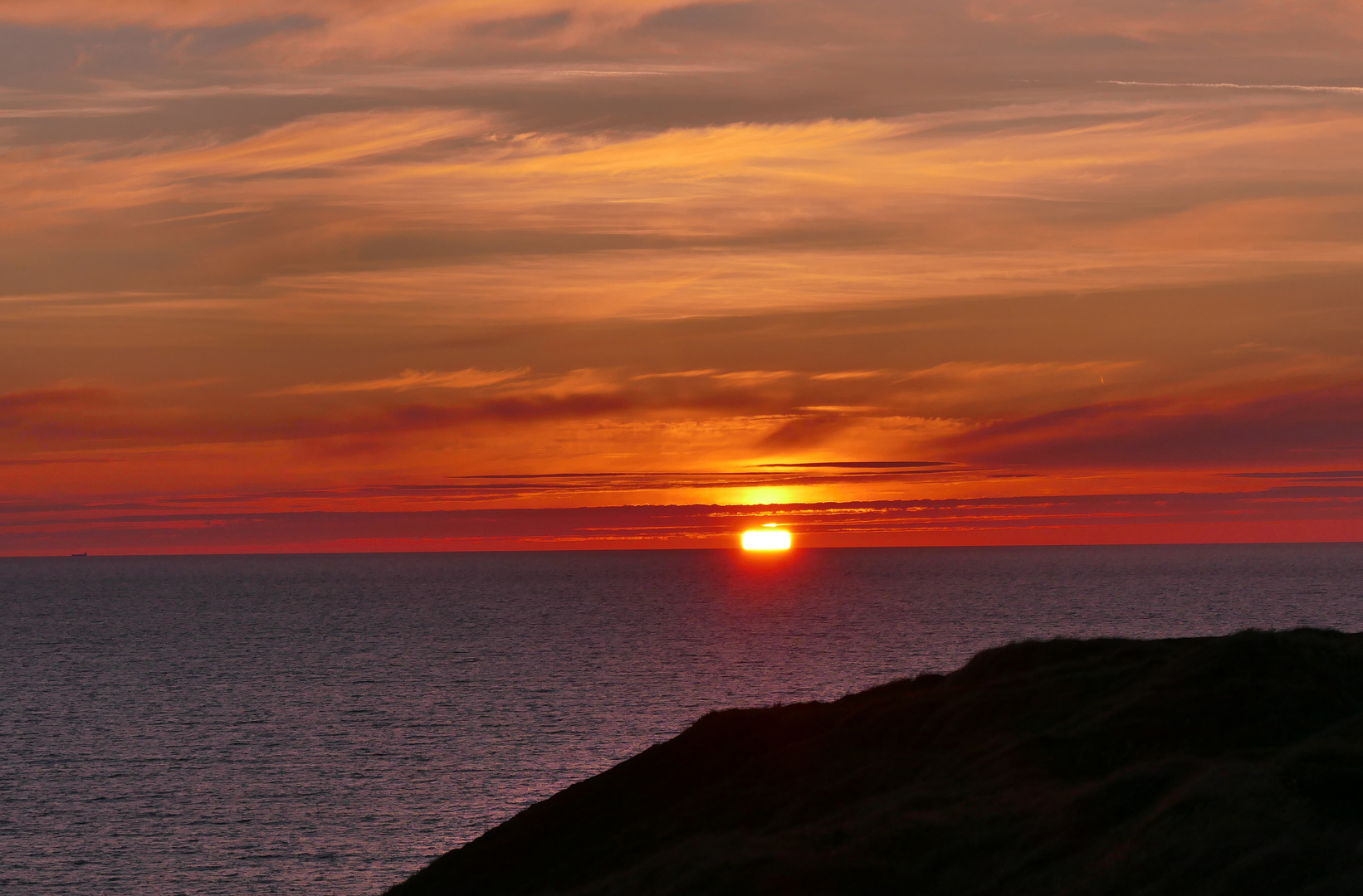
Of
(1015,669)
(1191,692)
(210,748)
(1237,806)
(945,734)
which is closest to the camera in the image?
(1237,806)

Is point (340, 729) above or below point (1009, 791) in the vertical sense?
above

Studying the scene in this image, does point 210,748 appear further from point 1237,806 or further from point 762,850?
point 1237,806

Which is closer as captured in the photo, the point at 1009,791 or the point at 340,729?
the point at 1009,791

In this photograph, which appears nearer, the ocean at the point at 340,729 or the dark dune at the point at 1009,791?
the dark dune at the point at 1009,791

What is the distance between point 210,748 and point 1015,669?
68096mm

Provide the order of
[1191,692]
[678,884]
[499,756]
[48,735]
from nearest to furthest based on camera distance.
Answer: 1. [678,884]
2. [1191,692]
3. [499,756]
4. [48,735]

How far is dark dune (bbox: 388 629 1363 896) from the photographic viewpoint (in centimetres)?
2961

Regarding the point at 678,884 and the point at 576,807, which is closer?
the point at 678,884

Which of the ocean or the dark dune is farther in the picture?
the ocean

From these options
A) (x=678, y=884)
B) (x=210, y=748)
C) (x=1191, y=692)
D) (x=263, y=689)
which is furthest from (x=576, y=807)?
(x=263, y=689)

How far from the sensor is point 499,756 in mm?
87875

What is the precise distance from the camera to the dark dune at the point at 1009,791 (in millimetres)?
29609

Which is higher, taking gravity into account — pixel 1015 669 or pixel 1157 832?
pixel 1015 669

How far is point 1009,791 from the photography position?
38.7 meters
